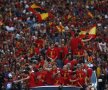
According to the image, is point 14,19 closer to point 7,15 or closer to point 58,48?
point 7,15

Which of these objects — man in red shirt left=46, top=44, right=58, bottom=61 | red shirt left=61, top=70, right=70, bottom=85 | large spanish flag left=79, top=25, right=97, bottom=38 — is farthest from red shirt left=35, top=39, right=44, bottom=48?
red shirt left=61, top=70, right=70, bottom=85

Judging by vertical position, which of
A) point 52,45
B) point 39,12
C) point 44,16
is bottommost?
point 52,45

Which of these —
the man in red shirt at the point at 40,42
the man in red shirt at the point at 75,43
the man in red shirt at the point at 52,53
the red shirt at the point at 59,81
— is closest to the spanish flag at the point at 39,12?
the man in red shirt at the point at 40,42

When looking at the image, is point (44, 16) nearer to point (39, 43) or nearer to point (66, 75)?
point (39, 43)

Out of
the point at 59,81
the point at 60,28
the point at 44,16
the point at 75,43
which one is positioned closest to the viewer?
the point at 59,81

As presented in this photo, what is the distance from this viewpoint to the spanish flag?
34594 mm

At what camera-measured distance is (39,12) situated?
3525cm

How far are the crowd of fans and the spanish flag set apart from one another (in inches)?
11.6

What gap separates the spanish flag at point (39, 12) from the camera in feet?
113

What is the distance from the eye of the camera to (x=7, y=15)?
34.7 metres

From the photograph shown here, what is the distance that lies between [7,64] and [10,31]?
5420mm

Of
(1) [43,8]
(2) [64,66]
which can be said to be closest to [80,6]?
(1) [43,8]

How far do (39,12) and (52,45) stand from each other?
265 inches

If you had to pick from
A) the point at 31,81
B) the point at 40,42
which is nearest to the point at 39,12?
the point at 40,42
